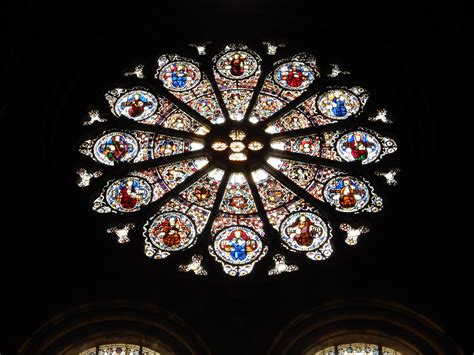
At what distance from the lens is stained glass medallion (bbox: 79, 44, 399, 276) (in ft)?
49.5

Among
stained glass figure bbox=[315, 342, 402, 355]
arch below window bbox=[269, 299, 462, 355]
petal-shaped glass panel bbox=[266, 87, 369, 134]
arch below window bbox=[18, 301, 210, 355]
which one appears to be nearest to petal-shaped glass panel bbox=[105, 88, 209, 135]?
petal-shaped glass panel bbox=[266, 87, 369, 134]

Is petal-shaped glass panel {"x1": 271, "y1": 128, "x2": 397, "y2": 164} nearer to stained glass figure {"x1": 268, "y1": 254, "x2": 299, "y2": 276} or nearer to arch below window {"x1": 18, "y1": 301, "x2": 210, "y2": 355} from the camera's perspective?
stained glass figure {"x1": 268, "y1": 254, "x2": 299, "y2": 276}

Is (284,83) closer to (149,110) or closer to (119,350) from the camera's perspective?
(149,110)

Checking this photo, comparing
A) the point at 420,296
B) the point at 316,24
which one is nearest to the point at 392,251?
the point at 420,296

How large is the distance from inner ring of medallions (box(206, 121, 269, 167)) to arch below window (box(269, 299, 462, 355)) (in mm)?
2855

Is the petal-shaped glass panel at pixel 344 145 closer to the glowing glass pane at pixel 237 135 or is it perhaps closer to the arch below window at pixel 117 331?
the glowing glass pane at pixel 237 135

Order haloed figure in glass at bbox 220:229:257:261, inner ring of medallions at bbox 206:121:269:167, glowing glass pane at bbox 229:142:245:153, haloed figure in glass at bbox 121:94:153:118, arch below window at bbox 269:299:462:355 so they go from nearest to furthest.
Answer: arch below window at bbox 269:299:462:355, haloed figure in glass at bbox 220:229:257:261, inner ring of medallions at bbox 206:121:269:167, glowing glass pane at bbox 229:142:245:153, haloed figure in glass at bbox 121:94:153:118

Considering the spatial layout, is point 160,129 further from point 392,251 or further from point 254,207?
point 392,251

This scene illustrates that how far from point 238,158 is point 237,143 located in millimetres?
277

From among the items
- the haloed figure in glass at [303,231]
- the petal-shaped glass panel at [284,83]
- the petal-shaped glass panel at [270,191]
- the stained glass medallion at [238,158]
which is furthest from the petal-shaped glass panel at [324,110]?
the haloed figure in glass at [303,231]

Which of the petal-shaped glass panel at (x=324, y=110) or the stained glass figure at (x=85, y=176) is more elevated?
the petal-shaped glass panel at (x=324, y=110)

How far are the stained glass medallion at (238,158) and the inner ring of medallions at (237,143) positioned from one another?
0.01m

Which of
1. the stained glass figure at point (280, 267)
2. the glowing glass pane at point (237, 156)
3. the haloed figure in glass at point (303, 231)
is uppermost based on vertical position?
the glowing glass pane at point (237, 156)

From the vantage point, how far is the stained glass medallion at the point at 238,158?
1510cm
